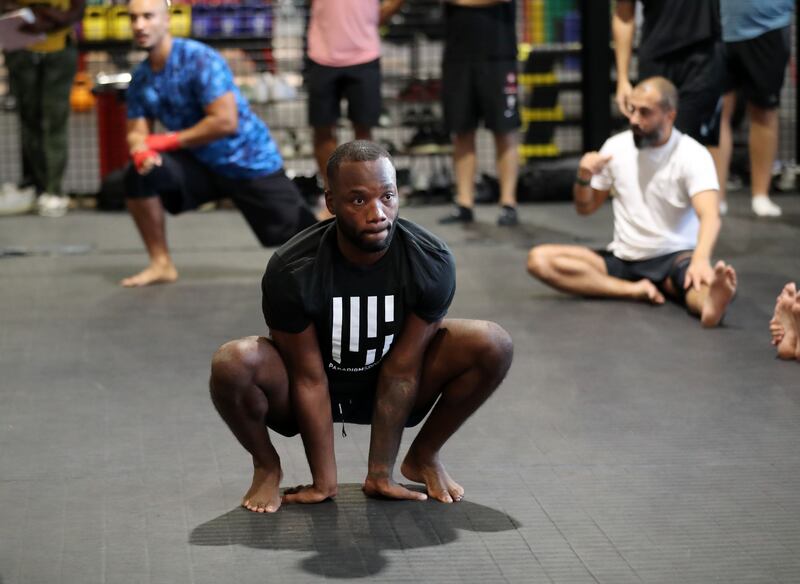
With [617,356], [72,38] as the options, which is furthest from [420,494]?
[72,38]

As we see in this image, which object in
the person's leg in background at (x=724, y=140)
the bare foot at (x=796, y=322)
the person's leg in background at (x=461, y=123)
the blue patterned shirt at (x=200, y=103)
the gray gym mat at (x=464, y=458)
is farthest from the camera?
the person's leg in background at (x=461, y=123)

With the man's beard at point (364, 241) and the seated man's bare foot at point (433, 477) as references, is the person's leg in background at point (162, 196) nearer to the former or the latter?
the seated man's bare foot at point (433, 477)

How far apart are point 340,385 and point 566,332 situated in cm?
187

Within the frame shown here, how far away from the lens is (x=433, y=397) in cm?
Answer: 298

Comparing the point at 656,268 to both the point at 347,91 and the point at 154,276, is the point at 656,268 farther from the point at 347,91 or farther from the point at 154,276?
the point at 347,91

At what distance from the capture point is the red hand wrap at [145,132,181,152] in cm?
548

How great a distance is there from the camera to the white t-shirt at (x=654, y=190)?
16.2 ft

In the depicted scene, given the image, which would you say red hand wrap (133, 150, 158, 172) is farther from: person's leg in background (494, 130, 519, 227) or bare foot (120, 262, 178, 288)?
person's leg in background (494, 130, 519, 227)

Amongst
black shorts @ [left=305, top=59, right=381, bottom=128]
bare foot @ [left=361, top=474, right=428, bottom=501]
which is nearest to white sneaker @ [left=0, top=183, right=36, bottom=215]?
black shorts @ [left=305, top=59, right=381, bottom=128]

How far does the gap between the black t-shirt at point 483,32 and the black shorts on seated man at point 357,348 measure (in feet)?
14.0

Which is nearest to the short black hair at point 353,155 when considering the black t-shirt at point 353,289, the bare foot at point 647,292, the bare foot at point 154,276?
the black t-shirt at point 353,289

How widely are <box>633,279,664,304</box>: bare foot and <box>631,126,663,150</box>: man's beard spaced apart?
0.49 m

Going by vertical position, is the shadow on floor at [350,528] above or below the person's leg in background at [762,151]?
below

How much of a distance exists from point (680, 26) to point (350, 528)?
3.83 meters
